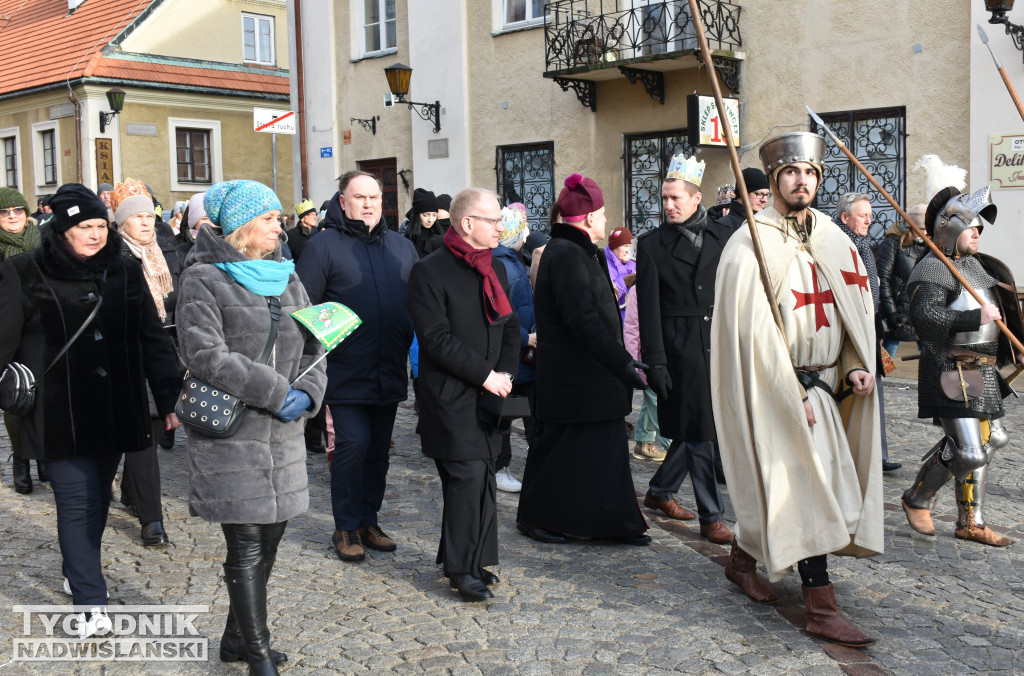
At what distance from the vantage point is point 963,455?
5.98m

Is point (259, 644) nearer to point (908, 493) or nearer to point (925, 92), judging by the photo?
point (908, 493)

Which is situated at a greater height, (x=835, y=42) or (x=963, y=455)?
(x=835, y=42)

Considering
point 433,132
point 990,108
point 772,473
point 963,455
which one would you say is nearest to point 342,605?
point 772,473

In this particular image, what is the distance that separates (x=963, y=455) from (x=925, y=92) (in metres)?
7.44

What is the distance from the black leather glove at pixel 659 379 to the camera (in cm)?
580

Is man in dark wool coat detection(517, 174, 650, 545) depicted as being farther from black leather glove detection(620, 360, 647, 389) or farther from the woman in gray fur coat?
the woman in gray fur coat

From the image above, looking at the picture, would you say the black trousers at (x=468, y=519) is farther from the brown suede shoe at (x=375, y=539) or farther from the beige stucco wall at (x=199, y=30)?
the beige stucco wall at (x=199, y=30)

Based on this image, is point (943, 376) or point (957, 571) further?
point (943, 376)

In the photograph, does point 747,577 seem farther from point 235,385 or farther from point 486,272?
point 235,385

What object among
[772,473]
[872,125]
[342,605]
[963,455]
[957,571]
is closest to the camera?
[772,473]

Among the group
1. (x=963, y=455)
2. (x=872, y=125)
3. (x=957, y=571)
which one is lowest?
(x=957, y=571)

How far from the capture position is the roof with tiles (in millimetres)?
28906

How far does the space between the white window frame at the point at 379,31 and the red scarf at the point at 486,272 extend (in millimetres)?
14204

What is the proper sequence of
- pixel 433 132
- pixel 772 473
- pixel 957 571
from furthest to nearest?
pixel 433 132 < pixel 957 571 < pixel 772 473
